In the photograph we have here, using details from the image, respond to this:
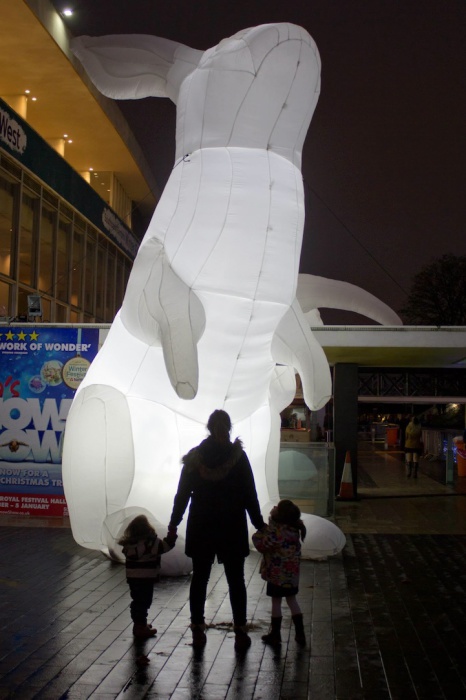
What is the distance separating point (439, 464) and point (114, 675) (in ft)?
60.5

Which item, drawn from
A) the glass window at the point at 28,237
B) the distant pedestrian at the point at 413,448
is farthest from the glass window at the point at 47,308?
the distant pedestrian at the point at 413,448

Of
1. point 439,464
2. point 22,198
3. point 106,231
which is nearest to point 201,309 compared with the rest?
point 22,198

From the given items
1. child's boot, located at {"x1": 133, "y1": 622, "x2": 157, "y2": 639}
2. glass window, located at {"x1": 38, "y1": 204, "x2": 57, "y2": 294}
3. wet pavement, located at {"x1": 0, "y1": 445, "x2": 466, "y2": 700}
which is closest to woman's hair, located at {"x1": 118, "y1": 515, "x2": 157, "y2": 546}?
child's boot, located at {"x1": 133, "y1": 622, "x2": 157, "y2": 639}

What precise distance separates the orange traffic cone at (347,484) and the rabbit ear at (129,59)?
288 inches

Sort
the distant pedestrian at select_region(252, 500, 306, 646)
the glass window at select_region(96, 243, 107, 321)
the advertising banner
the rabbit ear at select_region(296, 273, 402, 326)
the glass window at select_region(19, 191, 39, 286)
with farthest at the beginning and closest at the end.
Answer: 1. the glass window at select_region(96, 243, 107, 321)
2. the glass window at select_region(19, 191, 39, 286)
3. the advertising banner
4. the rabbit ear at select_region(296, 273, 402, 326)
5. the distant pedestrian at select_region(252, 500, 306, 646)

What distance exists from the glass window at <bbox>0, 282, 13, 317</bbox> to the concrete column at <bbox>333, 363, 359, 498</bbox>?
7.15m

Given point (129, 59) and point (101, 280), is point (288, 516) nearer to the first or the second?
point (129, 59)

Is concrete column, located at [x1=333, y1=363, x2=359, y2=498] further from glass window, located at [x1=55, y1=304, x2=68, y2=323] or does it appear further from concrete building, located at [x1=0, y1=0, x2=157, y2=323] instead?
Result: glass window, located at [x1=55, y1=304, x2=68, y2=323]

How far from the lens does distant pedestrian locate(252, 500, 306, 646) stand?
5160 mm

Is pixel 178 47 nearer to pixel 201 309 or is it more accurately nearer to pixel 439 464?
pixel 201 309

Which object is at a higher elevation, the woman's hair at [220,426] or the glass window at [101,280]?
the glass window at [101,280]

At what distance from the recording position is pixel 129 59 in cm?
714

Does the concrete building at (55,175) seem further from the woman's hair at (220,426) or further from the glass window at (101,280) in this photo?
the woman's hair at (220,426)

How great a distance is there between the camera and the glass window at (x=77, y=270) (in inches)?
877
